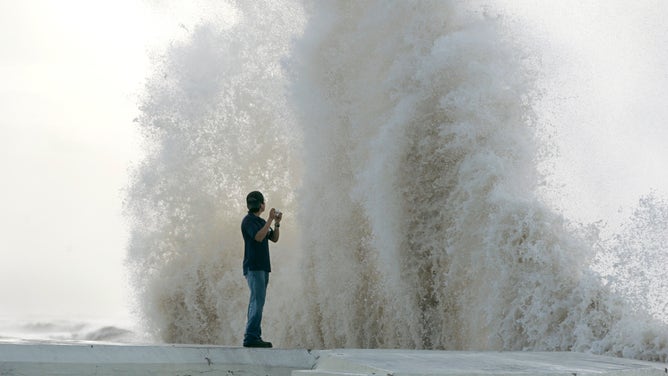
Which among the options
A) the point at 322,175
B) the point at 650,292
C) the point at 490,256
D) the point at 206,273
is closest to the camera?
the point at 650,292

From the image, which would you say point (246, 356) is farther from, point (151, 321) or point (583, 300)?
point (151, 321)

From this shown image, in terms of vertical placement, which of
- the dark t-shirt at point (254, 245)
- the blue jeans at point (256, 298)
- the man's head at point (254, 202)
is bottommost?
the blue jeans at point (256, 298)

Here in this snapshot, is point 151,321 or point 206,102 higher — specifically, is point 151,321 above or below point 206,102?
below

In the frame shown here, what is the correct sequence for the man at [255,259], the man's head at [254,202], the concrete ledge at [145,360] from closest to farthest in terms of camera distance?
the concrete ledge at [145,360]
the man at [255,259]
the man's head at [254,202]

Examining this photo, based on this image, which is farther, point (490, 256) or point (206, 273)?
point (206, 273)

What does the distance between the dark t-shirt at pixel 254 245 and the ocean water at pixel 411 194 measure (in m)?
2.68

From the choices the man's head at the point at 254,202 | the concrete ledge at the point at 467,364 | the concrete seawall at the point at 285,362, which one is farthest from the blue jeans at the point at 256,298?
the concrete ledge at the point at 467,364

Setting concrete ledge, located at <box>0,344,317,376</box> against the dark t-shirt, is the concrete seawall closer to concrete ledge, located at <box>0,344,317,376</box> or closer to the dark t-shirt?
concrete ledge, located at <box>0,344,317,376</box>

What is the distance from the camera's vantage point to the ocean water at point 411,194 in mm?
9102

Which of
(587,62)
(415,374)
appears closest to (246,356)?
(415,374)

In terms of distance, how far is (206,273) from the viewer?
652 inches

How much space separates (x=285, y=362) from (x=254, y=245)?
4.87 ft

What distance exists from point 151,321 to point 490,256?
28.9 ft

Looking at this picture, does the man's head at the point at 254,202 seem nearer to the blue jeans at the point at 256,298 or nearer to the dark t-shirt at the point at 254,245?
the dark t-shirt at the point at 254,245
